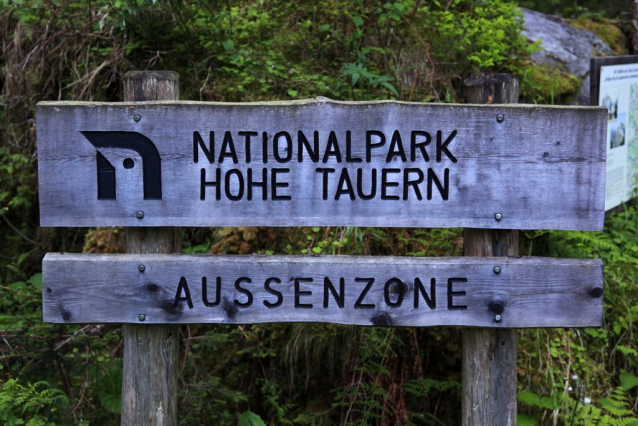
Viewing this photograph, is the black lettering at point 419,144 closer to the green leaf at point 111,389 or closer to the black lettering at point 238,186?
the black lettering at point 238,186

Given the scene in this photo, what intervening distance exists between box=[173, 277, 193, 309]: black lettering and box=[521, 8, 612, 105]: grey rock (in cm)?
404

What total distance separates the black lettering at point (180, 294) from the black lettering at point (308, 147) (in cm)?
69

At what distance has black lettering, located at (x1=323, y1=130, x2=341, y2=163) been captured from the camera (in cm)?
280

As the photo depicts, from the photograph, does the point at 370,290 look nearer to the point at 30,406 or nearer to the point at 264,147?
the point at 264,147

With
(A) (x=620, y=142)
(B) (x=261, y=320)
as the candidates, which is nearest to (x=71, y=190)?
(B) (x=261, y=320)

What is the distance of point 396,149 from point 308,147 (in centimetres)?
35

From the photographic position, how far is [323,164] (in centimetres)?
281

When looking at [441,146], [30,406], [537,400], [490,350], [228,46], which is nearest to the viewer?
[441,146]

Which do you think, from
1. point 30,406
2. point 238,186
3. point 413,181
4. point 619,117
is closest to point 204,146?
point 238,186

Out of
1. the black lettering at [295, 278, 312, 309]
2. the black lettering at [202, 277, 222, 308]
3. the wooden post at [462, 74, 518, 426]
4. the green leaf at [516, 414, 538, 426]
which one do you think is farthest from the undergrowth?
the black lettering at [295, 278, 312, 309]

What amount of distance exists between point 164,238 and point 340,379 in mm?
1708

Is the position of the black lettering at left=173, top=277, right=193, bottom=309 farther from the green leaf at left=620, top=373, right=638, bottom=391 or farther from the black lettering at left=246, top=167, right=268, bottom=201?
the green leaf at left=620, top=373, right=638, bottom=391

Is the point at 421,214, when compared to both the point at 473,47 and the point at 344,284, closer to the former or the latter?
the point at 344,284

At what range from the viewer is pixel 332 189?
111 inches
